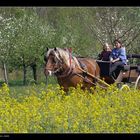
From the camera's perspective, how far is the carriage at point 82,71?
13.4 metres

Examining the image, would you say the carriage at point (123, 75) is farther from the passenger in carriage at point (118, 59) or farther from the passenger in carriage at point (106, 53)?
the passenger in carriage at point (106, 53)

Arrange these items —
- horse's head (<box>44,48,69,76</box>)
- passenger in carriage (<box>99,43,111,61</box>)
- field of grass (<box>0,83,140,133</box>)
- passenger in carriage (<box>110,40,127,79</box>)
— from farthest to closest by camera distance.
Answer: passenger in carriage (<box>99,43,111,61</box>) → passenger in carriage (<box>110,40,127,79</box>) → horse's head (<box>44,48,69,76</box>) → field of grass (<box>0,83,140,133</box>)

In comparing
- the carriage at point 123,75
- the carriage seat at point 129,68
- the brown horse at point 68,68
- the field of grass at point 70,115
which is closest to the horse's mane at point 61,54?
the brown horse at point 68,68

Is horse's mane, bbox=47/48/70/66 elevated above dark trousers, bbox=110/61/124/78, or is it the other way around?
horse's mane, bbox=47/48/70/66

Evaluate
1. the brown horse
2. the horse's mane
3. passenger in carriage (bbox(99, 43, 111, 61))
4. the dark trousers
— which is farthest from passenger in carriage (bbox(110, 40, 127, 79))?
the horse's mane

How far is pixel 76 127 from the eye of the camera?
329 inches

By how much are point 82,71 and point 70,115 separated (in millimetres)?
5073

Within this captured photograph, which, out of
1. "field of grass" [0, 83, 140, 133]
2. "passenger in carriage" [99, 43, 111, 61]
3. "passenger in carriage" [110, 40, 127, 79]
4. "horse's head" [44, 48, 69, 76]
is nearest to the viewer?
"field of grass" [0, 83, 140, 133]

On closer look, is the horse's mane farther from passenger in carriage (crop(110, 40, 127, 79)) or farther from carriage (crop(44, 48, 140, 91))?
passenger in carriage (crop(110, 40, 127, 79))

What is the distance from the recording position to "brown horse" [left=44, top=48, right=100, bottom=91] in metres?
13.4

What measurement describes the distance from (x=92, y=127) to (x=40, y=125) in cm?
83

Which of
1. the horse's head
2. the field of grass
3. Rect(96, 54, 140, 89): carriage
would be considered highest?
the horse's head

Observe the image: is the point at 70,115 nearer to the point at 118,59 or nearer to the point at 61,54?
the point at 61,54
